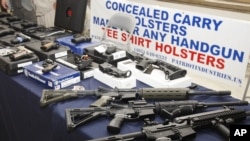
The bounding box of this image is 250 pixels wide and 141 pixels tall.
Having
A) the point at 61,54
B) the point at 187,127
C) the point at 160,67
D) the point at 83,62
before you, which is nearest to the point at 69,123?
the point at 187,127

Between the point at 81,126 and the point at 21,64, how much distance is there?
2.77ft

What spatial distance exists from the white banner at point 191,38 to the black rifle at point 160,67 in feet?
2.67

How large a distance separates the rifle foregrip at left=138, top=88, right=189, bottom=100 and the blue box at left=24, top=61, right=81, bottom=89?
0.48 meters

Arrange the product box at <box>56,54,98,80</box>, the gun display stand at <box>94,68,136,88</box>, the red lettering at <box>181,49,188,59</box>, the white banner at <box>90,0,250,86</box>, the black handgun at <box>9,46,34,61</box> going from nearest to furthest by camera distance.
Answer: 1. the gun display stand at <box>94,68,136,88</box>
2. the product box at <box>56,54,98,80</box>
3. the black handgun at <box>9,46,34,61</box>
4. the white banner at <box>90,0,250,86</box>
5. the red lettering at <box>181,49,188,59</box>

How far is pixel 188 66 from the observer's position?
9.24ft

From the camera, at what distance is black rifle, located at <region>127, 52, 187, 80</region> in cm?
186

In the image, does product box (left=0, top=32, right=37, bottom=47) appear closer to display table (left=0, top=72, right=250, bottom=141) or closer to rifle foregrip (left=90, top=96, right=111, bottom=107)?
display table (left=0, top=72, right=250, bottom=141)

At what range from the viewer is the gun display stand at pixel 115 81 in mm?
1803

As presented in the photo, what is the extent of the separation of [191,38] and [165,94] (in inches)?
50.0

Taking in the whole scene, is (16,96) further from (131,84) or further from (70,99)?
(131,84)

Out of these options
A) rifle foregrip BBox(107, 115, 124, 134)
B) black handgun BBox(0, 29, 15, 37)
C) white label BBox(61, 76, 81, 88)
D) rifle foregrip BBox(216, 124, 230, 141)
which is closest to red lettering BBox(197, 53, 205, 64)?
white label BBox(61, 76, 81, 88)

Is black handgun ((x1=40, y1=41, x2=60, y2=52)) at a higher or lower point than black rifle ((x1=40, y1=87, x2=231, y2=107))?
higher

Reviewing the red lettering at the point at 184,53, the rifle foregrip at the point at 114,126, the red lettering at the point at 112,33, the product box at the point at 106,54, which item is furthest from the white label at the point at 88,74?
the red lettering at the point at 112,33

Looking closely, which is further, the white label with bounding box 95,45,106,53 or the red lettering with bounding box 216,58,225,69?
the red lettering with bounding box 216,58,225,69
